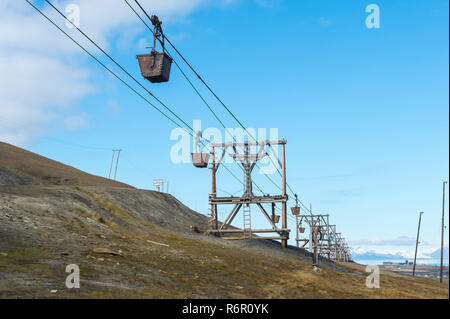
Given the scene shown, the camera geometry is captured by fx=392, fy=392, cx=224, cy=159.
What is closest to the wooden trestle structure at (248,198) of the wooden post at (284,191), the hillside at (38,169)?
the wooden post at (284,191)

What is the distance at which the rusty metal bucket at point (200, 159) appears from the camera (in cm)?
3259

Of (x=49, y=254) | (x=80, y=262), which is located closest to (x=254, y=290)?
(x=80, y=262)

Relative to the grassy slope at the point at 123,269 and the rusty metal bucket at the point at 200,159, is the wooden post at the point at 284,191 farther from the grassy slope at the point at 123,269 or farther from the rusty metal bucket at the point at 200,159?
the grassy slope at the point at 123,269

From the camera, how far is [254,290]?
1281 cm

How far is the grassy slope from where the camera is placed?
947cm

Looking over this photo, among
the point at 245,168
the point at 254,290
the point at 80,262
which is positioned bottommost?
the point at 254,290

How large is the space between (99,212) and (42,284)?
14.9m

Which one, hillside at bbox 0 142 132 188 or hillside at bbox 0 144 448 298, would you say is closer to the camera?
hillside at bbox 0 144 448 298

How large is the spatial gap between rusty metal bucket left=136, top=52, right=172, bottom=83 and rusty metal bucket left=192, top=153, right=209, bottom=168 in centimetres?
1845

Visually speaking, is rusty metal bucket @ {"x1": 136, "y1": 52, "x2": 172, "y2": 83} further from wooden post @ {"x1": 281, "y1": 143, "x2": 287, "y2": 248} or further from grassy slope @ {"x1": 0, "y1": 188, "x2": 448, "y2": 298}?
wooden post @ {"x1": 281, "y1": 143, "x2": 287, "y2": 248}

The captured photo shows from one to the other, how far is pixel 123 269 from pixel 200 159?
Answer: 20.5m

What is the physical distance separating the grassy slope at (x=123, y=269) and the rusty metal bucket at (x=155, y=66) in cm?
659

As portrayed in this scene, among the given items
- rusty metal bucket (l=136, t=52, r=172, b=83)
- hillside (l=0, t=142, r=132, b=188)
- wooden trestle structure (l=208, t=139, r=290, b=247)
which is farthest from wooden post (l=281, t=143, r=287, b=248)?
hillside (l=0, t=142, r=132, b=188)

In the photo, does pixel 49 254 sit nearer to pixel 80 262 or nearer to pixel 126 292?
pixel 80 262
